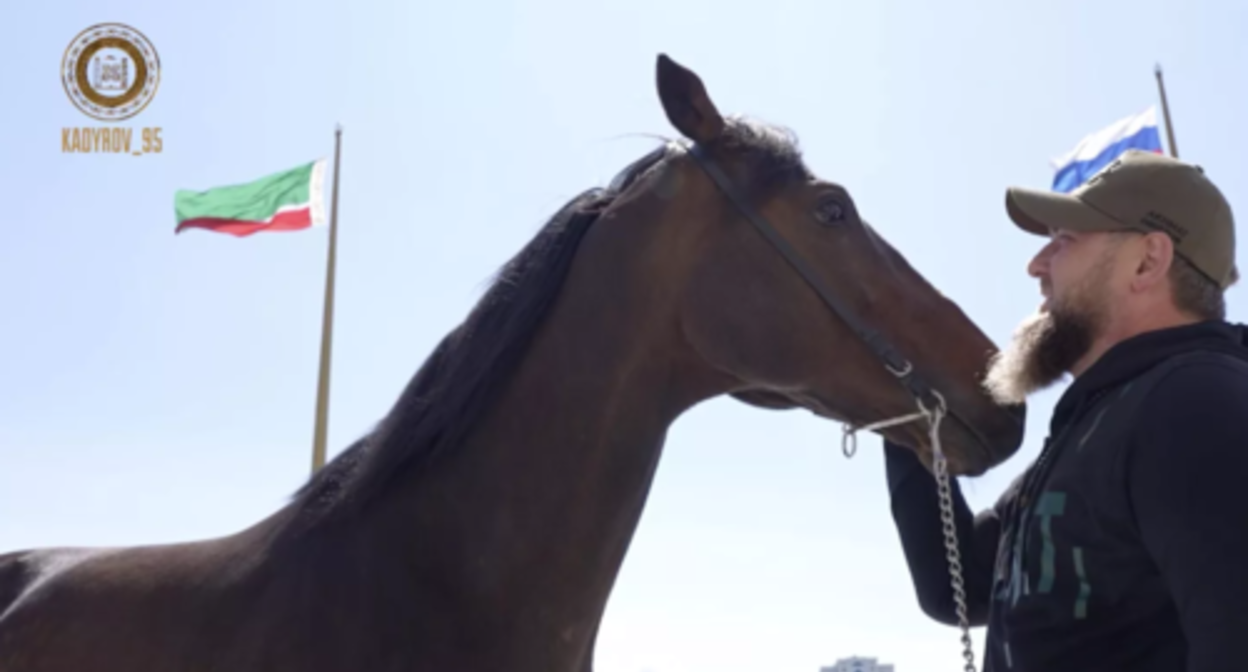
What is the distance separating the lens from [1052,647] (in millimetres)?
2184

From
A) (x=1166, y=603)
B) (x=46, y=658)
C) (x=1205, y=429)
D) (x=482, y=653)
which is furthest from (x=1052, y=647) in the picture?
(x=46, y=658)

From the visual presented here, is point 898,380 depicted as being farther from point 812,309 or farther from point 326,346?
point 326,346

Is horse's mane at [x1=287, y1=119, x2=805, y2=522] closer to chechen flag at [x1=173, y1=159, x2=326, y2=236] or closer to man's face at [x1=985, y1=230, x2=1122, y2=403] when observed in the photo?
man's face at [x1=985, y1=230, x2=1122, y2=403]

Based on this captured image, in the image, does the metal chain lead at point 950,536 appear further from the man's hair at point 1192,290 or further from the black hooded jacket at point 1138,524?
the man's hair at point 1192,290

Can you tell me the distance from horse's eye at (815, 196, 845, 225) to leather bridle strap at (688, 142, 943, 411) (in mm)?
44

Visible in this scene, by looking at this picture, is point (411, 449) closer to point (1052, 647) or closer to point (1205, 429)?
point (1052, 647)

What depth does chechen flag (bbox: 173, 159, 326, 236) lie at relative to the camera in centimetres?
1736

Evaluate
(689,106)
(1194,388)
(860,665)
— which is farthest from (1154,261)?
(860,665)

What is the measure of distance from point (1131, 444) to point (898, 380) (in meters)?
1.21

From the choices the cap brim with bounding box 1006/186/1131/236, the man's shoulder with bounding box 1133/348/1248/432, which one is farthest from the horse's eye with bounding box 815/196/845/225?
the man's shoulder with bounding box 1133/348/1248/432

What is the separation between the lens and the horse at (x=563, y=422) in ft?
9.71

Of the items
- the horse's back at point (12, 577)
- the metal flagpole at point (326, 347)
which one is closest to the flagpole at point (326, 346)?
the metal flagpole at point (326, 347)

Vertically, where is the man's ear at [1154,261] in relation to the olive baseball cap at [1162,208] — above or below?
below

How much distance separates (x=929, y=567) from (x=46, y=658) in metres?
2.75
